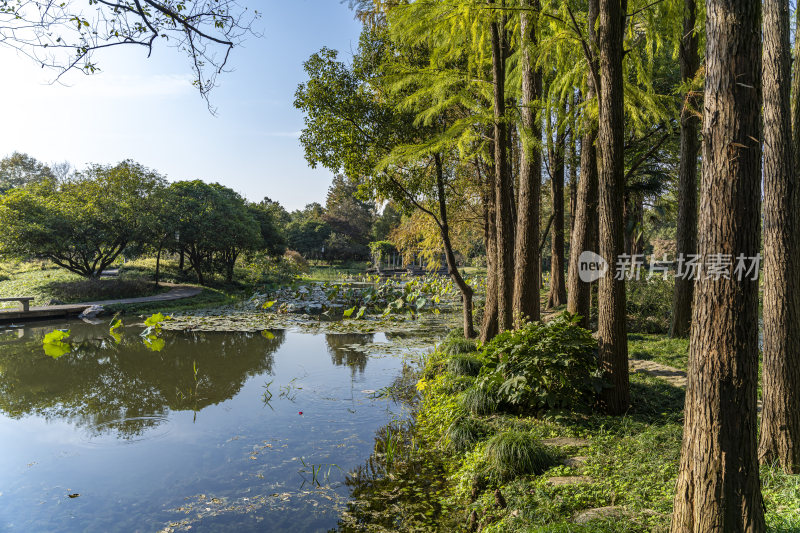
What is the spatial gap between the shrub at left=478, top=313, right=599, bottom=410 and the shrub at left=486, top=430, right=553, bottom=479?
0.88 metres

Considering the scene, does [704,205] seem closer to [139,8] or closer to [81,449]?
[139,8]

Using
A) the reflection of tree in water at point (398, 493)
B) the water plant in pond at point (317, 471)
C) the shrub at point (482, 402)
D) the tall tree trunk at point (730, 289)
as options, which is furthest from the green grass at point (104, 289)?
the tall tree trunk at point (730, 289)

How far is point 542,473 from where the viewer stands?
147 inches

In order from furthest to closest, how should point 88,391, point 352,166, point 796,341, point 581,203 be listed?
1. point 352,166
2. point 88,391
3. point 581,203
4. point 796,341

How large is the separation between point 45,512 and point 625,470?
4913 mm

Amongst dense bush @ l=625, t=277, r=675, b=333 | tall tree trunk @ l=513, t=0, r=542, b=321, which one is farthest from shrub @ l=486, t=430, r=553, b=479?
dense bush @ l=625, t=277, r=675, b=333

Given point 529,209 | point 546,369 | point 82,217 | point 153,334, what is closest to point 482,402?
point 546,369

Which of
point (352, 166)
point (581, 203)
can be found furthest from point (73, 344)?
point (581, 203)

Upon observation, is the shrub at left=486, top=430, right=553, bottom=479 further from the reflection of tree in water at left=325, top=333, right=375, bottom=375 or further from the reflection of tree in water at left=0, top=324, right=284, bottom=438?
the reflection of tree in water at left=325, top=333, right=375, bottom=375

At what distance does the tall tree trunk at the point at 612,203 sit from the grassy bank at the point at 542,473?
15.4 inches

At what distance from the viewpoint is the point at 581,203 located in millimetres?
6219

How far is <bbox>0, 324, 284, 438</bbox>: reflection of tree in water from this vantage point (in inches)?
266

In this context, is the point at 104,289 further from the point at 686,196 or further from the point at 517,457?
the point at 686,196

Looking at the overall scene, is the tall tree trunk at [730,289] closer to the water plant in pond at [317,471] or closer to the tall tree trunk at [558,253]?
the water plant in pond at [317,471]
